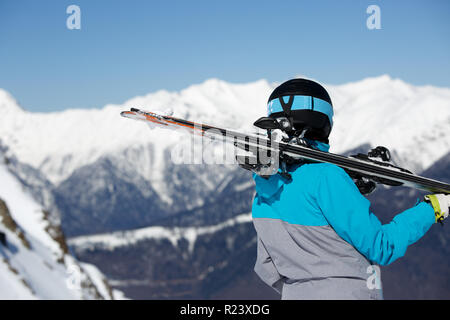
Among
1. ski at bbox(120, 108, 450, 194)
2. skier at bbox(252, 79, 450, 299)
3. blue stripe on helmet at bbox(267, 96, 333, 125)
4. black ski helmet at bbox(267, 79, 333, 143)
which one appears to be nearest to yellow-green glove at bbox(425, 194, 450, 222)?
skier at bbox(252, 79, 450, 299)

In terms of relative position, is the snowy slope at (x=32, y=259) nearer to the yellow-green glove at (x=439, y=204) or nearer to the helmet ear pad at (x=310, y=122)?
the helmet ear pad at (x=310, y=122)

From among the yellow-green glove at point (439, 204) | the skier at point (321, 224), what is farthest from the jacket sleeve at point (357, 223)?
the yellow-green glove at point (439, 204)

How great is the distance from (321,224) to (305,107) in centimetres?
105

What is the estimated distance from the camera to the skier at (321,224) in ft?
11.6

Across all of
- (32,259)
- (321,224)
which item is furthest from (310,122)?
(32,259)

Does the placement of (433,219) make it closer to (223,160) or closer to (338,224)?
(338,224)

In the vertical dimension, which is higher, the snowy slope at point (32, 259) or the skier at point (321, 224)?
the skier at point (321, 224)

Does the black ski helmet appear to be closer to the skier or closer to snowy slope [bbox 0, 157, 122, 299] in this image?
the skier

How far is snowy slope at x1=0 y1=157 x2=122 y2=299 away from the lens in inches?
579

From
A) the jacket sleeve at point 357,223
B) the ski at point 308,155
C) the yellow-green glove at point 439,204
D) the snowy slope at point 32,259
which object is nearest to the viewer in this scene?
the jacket sleeve at point 357,223
